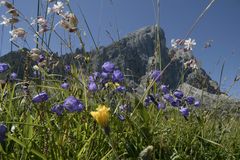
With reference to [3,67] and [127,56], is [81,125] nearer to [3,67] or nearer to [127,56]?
[3,67]

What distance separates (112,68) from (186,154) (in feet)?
3.00

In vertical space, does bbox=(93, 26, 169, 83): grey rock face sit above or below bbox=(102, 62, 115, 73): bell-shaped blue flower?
above

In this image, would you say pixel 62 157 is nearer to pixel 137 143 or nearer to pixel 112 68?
pixel 137 143

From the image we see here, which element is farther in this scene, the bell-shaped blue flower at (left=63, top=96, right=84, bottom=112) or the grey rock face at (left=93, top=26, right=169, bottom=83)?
the grey rock face at (left=93, top=26, right=169, bottom=83)

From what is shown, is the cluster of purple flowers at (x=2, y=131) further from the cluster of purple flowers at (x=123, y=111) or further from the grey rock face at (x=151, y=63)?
the grey rock face at (x=151, y=63)

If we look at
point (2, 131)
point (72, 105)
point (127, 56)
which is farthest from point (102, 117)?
point (127, 56)

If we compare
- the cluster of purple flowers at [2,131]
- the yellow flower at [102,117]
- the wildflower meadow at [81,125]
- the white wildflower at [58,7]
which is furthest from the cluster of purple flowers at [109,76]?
the yellow flower at [102,117]

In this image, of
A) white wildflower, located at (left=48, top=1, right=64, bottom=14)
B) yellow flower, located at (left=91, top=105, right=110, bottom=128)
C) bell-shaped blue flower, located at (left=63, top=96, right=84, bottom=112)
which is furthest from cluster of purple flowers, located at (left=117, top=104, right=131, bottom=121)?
yellow flower, located at (left=91, top=105, right=110, bottom=128)

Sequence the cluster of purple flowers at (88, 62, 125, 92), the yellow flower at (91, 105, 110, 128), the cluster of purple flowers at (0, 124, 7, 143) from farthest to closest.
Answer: the cluster of purple flowers at (88, 62, 125, 92) < the cluster of purple flowers at (0, 124, 7, 143) < the yellow flower at (91, 105, 110, 128)

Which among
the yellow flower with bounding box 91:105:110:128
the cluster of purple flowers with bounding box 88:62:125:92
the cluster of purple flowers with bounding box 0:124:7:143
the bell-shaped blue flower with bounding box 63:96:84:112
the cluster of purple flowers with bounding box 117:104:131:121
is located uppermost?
the cluster of purple flowers with bounding box 88:62:125:92

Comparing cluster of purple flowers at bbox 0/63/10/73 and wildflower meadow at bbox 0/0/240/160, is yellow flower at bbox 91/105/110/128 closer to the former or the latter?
wildflower meadow at bbox 0/0/240/160

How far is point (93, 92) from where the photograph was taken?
299 cm

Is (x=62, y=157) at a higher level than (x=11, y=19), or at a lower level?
lower

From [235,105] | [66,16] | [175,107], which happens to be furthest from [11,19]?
[235,105]
